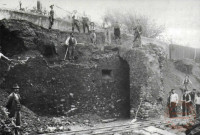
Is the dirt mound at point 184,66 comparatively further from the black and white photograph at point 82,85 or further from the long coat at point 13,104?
the long coat at point 13,104

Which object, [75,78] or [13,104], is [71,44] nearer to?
[75,78]

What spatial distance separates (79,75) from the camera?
11992 millimetres

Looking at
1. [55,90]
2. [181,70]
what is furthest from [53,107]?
[181,70]

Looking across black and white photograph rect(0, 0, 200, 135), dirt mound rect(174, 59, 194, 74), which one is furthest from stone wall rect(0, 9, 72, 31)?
dirt mound rect(174, 59, 194, 74)

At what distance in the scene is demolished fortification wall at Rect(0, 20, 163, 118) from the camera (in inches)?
423

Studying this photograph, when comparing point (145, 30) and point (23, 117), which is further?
point (145, 30)

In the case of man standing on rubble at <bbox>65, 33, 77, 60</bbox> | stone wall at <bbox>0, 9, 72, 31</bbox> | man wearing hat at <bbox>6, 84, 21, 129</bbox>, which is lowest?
man wearing hat at <bbox>6, 84, 21, 129</bbox>

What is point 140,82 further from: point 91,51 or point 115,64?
point 91,51

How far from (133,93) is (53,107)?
4467 mm

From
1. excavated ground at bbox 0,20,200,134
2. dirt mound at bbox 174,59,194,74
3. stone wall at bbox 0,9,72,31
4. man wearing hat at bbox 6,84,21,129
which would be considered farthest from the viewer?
dirt mound at bbox 174,59,194,74

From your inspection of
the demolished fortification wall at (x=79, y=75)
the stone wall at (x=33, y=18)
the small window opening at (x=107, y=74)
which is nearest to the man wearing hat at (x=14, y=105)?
the demolished fortification wall at (x=79, y=75)

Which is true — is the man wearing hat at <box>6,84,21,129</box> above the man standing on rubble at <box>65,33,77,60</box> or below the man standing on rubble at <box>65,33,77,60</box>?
below

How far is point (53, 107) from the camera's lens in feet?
36.1

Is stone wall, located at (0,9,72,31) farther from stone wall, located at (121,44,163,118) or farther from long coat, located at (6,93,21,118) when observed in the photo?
long coat, located at (6,93,21,118)
